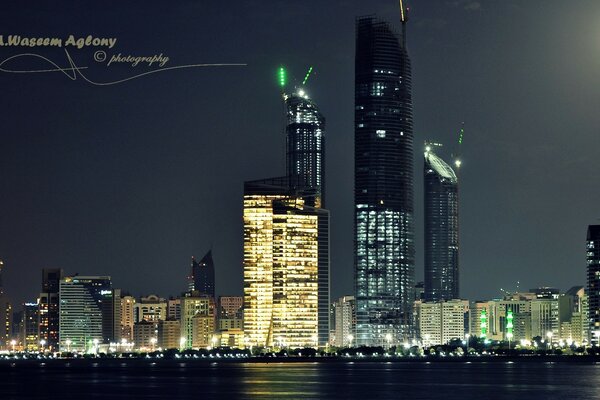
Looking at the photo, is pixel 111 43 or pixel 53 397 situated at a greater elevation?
pixel 111 43

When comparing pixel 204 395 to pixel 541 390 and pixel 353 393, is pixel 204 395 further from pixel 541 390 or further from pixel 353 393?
pixel 541 390

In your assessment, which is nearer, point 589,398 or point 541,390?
point 589,398

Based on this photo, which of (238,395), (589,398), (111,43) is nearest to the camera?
(111,43)

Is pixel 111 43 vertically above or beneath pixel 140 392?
above

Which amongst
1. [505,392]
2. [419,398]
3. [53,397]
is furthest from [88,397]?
[505,392]

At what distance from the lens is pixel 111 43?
4749 inches

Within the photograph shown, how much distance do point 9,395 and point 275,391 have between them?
126 ft

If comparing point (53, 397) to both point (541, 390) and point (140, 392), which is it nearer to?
point (140, 392)

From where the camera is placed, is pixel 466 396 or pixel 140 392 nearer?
pixel 466 396

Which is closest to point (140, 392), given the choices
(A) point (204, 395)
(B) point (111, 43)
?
(A) point (204, 395)

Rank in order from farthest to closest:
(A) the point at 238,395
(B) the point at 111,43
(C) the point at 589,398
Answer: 1. (A) the point at 238,395
2. (C) the point at 589,398
3. (B) the point at 111,43

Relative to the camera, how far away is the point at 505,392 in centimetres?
19012

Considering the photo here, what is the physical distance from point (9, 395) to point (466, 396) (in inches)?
2565

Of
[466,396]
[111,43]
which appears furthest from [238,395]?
[111,43]
